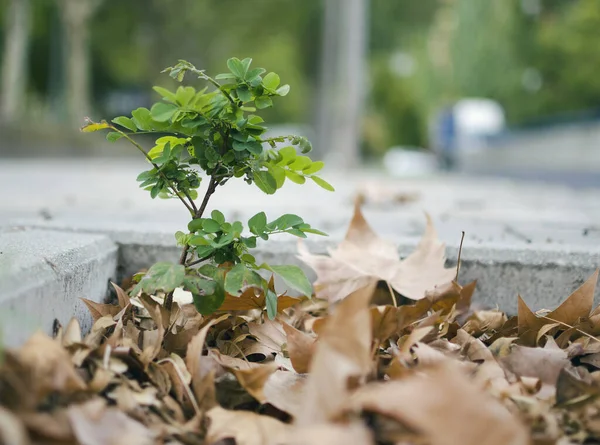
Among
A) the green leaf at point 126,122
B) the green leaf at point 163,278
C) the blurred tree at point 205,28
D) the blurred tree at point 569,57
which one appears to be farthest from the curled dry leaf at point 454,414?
the blurred tree at point 569,57

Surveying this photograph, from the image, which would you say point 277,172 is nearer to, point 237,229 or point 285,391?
point 237,229

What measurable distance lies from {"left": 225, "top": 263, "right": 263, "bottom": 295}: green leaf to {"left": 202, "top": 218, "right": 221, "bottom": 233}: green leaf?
0.07 m

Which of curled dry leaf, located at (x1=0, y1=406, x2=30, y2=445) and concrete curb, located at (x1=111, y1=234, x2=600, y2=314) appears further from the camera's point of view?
concrete curb, located at (x1=111, y1=234, x2=600, y2=314)

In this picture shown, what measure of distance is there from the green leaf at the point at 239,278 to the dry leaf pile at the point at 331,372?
0.09 m

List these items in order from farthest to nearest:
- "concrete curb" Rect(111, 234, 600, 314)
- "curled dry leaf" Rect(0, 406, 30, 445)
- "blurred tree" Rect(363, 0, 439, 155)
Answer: "blurred tree" Rect(363, 0, 439, 155) < "concrete curb" Rect(111, 234, 600, 314) < "curled dry leaf" Rect(0, 406, 30, 445)

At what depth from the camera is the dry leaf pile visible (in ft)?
2.51

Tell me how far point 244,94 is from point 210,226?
23 cm

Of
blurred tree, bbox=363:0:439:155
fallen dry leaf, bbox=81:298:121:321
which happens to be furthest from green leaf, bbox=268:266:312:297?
blurred tree, bbox=363:0:439:155

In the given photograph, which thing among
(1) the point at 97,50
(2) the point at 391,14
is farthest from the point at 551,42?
(1) the point at 97,50

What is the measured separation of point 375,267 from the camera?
4.91 ft

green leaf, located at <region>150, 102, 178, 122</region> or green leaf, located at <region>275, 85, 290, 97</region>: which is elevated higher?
green leaf, located at <region>275, 85, 290, 97</region>

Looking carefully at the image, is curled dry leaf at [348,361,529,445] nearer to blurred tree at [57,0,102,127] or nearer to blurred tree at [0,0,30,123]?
blurred tree at [0,0,30,123]

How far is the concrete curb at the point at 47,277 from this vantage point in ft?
3.14

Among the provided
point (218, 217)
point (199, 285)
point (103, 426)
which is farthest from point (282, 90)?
point (103, 426)
